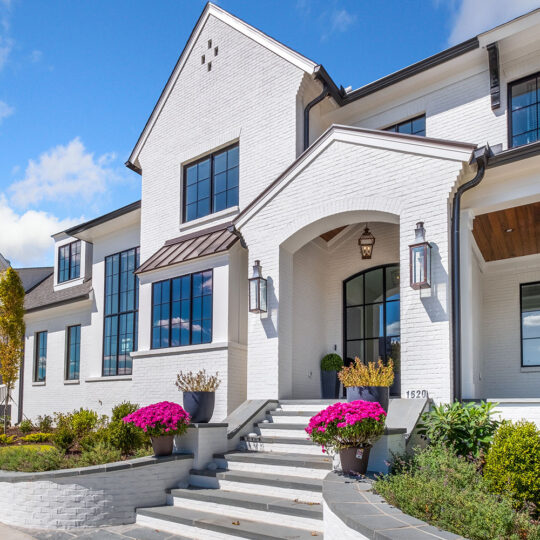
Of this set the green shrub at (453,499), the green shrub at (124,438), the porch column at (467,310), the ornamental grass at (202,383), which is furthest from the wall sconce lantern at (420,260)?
the green shrub at (124,438)

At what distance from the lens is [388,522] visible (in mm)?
4770

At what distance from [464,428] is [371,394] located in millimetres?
1349

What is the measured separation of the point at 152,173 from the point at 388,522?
11.8 m

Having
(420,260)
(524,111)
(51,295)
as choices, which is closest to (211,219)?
(420,260)

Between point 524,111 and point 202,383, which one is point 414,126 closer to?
point 524,111

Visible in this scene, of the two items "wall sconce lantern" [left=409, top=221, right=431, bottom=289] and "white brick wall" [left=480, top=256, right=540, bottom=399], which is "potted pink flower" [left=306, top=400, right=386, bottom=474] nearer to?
"wall sconce lantern" [left=409, top=221, right=431, bottom=289]

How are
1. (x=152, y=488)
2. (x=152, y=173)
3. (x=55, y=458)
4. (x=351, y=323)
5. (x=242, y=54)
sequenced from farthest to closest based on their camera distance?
(x=152, y=173) < (x=242, y=54) < (x=351, y=323) < (x=55, y=458) < (x=152, y=488)

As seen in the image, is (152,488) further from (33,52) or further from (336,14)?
(336,14)

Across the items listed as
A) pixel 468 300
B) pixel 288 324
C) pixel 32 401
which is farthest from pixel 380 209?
pixel 32 401

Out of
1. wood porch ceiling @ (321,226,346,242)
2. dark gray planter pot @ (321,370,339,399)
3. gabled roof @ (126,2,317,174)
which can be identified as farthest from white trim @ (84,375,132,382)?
wood porch ceiling @ (321,226,346,242)

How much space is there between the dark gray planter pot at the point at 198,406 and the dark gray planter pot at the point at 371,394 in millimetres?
2628

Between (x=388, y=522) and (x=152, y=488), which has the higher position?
(x=388, y=522)

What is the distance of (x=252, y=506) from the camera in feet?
23.5

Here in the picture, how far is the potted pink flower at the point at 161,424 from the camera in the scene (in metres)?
8.45
